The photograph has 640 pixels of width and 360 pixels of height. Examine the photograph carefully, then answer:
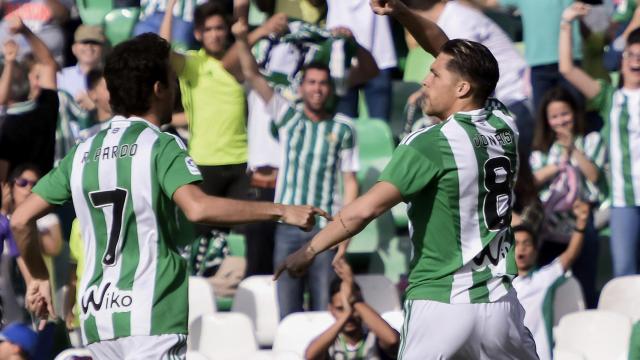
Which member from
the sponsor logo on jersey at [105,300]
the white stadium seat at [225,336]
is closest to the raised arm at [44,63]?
the white stadium seat at [225,336]

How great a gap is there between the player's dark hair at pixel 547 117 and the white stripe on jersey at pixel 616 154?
0.89ft

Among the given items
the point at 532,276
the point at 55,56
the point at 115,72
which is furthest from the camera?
the point at 55,56

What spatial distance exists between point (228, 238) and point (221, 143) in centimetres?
73

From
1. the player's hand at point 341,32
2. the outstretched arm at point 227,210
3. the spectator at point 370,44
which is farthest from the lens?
the spectator at point 370,44

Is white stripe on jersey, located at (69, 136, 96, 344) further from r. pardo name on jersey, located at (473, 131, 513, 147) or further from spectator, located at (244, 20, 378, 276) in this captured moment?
spectator, located at (244, 20, 378, 276)

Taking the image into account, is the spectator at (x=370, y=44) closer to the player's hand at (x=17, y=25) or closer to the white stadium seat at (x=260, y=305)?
the white stadium seat at (x=260, y=305)

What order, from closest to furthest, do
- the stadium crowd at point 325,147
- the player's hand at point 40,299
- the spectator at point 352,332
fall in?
1. the player's hand at point 40,299
2. the spectator at point 352,332
3. the stadium crowd at point 325,147

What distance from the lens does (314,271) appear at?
9289mm

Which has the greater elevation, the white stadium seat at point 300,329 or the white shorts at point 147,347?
the white shorts at point 147,347

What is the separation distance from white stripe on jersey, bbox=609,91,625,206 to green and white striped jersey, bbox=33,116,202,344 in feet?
15.4

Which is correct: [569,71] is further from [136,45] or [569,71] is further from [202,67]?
[136,45]

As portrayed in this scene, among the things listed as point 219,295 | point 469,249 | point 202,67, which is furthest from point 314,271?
point 469,249

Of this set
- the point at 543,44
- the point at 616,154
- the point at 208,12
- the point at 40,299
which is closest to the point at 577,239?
the point at 616,154

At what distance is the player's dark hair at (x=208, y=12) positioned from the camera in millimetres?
10070
